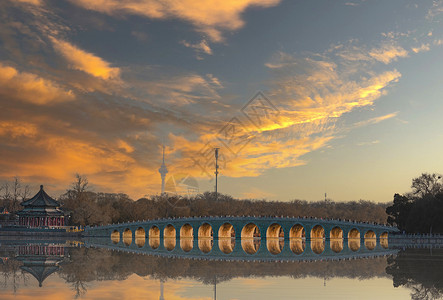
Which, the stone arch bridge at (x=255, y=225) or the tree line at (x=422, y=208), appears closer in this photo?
the tree line at (x=422, y=208)

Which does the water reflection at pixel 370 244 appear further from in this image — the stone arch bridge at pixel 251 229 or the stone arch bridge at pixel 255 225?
the stone arch bridge at pixel 255 225

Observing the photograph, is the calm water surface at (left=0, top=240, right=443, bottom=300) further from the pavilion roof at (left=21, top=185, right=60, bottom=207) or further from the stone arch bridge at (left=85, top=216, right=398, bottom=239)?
the pavilion roof at (left=21, top=185, right=60, bottom=207)

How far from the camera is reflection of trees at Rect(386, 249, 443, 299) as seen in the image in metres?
23.3

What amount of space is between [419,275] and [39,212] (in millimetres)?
75443

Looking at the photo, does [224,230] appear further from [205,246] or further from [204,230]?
[205,246]

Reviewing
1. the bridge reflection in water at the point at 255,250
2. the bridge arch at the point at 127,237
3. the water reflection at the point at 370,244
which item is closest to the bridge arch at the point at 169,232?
the bridge arch at the point at 127,237

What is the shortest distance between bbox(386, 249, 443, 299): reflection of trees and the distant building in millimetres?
66851

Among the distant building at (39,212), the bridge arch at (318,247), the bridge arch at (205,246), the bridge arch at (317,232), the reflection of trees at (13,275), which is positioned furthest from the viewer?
the distant building at (39,212)

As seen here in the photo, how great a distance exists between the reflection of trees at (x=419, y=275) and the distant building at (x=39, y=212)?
219 ft

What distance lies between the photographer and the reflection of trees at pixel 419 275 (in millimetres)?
23291

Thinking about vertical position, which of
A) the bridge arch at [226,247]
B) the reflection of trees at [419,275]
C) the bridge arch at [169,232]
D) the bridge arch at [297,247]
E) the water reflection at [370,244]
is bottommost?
the reflection of trees at [419,275]

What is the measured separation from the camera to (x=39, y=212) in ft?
306

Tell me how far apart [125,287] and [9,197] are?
97.2 meters

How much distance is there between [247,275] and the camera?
29.6m
